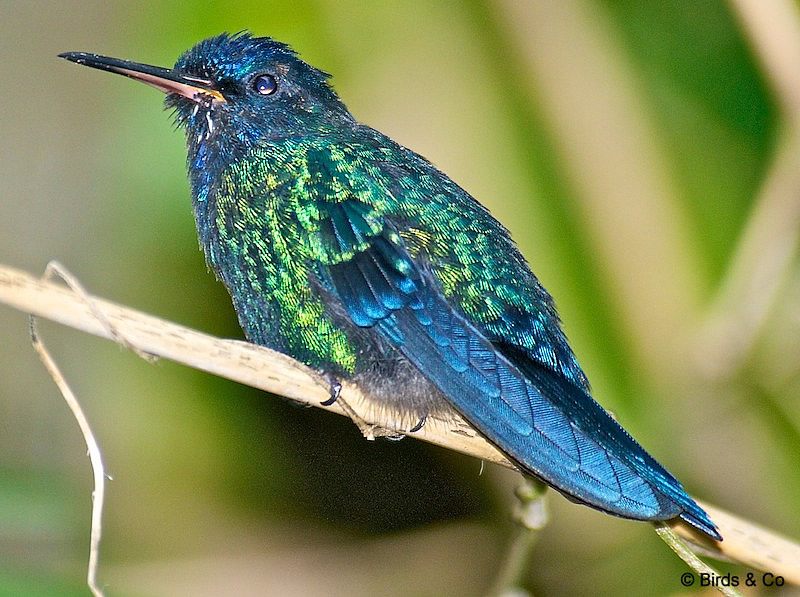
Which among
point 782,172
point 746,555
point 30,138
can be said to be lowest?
point 746,555

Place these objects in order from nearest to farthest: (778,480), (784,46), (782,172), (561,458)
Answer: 1. (561,458)
2. (784,46)
3. (782,172)
4. (778,480)

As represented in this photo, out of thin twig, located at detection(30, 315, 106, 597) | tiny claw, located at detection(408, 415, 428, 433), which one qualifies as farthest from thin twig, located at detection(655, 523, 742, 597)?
thin twig, located at detection(30, 315, 106, 597)

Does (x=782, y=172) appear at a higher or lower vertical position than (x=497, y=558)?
higher

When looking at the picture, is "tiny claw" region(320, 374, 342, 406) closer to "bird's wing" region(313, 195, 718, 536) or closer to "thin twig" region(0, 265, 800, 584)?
"thin twig" region(0, 265, 800, 584)

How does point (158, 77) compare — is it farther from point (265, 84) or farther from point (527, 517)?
point (527, 517)

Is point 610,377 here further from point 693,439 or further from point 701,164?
point 701,164

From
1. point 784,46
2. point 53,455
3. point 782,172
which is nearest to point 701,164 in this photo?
point 782,172

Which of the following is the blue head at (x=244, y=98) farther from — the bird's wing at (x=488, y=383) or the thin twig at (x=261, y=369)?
the thin twig at (x=261, y=369)
